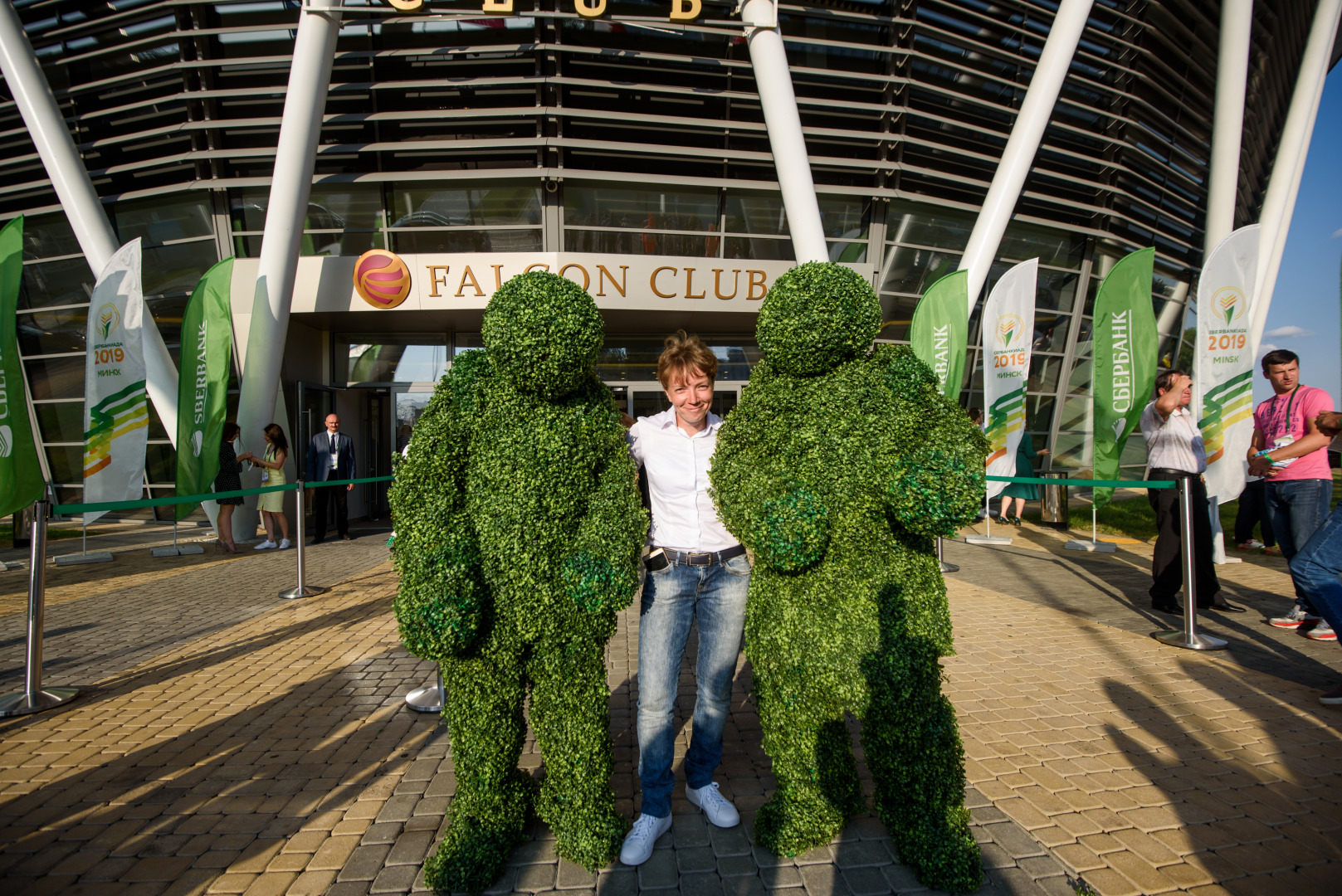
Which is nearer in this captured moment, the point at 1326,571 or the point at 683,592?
the point at 683,592

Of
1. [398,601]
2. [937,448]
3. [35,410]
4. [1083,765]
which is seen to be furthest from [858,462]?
[35,410]

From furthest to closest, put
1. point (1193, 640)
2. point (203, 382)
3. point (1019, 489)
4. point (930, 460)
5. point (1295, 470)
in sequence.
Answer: point (1019, 489)
point (203, 382)
point (1295, 470)
point (1193, 640)
point (930, 460)

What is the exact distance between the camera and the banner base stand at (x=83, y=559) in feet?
26.2

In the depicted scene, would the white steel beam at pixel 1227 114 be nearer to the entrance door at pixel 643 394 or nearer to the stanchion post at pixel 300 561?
the entrance door at pixel 643 394

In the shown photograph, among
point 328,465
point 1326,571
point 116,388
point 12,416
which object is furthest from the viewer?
point 328,465

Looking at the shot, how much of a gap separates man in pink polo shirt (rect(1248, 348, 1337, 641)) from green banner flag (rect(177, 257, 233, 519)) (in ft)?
33.6

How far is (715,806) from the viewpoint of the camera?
254 centimetres

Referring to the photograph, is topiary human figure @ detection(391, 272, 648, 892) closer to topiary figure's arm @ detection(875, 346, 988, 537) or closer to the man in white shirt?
the man in white shirt

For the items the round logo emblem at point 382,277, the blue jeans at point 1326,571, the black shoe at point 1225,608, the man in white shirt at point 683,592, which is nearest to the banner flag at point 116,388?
the round logo emblem at point 382,277

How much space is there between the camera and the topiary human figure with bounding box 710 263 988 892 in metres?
2.16

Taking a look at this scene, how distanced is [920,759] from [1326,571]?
289 cm

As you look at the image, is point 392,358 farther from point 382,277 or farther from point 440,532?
point 440,532

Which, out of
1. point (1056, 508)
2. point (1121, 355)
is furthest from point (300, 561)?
point (1056, 508)

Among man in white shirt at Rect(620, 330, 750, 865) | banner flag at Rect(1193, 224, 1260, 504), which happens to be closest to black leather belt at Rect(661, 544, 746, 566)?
man in white shirt at Rect(620, 330, 750, 865)
